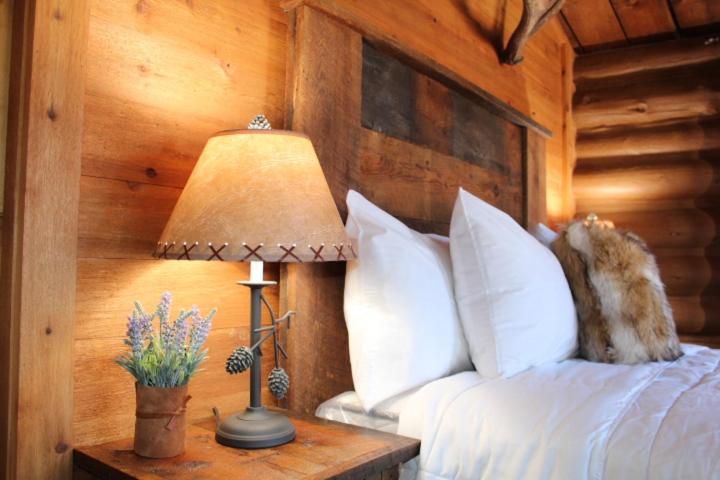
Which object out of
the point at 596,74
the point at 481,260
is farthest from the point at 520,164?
the point at 481,260

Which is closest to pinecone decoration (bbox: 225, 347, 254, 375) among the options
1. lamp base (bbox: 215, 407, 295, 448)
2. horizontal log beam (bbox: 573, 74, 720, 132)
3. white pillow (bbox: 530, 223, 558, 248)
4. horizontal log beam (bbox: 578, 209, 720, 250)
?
lamp base (bbox: 215, 407, 295, 448)

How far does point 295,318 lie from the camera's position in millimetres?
1548

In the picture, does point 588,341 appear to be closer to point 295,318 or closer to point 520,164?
point 295,318

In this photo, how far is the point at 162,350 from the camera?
110 centimetres

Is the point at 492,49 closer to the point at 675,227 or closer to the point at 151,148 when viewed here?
the point at 675,227

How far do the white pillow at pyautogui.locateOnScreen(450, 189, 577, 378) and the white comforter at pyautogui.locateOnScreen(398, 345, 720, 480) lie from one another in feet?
0.22

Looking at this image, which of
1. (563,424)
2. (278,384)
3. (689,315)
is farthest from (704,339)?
(278,384)

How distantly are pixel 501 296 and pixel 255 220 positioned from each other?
0.71m

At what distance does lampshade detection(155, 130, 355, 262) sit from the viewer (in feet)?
3.55

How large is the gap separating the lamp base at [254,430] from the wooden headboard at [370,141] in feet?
1.09

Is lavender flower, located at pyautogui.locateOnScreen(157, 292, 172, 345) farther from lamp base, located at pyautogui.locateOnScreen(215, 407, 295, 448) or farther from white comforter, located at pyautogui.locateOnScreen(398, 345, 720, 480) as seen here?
white comforter, located at pyautogui.locateOnScreen(398, 345, 720, 480)

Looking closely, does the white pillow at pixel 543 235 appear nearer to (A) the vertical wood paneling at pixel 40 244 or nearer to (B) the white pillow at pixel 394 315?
(B) the white pillow at pixel 394 315

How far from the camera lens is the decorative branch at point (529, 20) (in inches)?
108

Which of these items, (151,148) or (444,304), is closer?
(151,148)
